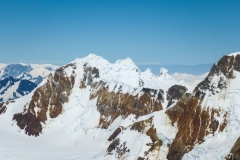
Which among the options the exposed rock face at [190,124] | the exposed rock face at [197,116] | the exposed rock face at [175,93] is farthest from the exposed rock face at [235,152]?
the exposed rock face at [175,93]

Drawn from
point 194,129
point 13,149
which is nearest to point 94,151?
point 13,149

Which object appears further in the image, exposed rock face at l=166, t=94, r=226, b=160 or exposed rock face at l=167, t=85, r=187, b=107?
exposed rock face at l=167, t=85, r=187, b=107

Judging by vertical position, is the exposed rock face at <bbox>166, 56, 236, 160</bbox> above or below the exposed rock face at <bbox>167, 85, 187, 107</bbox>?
below

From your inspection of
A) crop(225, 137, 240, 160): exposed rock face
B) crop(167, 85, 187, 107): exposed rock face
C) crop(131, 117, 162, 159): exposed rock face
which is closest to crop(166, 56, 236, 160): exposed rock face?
crop(131, 117, 162, 159): exposed rock face

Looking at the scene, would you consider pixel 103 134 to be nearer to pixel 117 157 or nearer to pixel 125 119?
pixel 125 119

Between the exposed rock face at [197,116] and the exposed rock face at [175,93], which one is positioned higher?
the exposed rock face at [175,93]

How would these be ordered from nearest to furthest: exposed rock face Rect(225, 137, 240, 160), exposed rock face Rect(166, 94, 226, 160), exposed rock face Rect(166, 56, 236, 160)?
exposed rock face Rect(225, 137, 240, 160), exposed rock face Rect(166, 94, 226, 160), exposed rock face Rect(166, 56, 236, 160)

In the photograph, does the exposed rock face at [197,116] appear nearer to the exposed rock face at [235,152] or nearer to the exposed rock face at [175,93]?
the exposed rock face at [235,152]

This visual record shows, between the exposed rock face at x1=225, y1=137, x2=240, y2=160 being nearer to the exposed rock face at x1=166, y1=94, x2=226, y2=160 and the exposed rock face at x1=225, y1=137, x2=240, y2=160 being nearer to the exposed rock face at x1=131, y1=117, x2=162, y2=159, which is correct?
the exposed rock face at x1=166, y1=94, x2=226, y2=160

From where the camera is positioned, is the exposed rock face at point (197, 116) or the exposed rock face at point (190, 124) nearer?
the exposed rock face at point (190, 124)

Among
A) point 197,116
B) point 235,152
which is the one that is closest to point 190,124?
point 197,116

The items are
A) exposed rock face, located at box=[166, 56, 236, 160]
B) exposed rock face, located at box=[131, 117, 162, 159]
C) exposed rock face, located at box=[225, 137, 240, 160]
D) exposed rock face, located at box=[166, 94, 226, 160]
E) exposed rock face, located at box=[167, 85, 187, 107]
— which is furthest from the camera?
exposed rock face, located at box=[167, 85, 187, 107]
